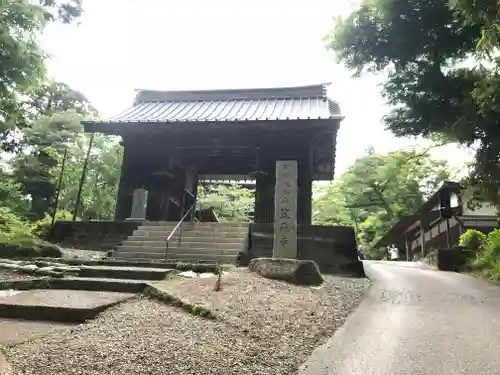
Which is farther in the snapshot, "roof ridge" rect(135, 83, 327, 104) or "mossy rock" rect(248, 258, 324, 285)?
"roof ridge" rect(135, 83, 327, 104)

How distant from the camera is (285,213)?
30.6ft

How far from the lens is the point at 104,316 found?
426cm

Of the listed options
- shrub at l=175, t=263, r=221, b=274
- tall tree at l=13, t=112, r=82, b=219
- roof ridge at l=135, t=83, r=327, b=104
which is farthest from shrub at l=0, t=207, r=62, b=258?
roof ridge at l=135, t=83, r=327, b=104

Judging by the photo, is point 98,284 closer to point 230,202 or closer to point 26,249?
point 26,249

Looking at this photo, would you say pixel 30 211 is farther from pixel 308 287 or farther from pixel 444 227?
pixel 444 227

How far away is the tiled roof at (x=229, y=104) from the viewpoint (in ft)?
50.4

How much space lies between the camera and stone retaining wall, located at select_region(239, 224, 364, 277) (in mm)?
10320

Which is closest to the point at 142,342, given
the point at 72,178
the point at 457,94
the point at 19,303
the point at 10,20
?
the point at 19,303

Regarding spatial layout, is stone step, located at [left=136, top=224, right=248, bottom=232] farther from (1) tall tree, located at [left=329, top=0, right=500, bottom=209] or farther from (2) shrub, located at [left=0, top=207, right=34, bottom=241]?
(1) tall tree, located at [left=329, top=0, right=500, bottom=209]

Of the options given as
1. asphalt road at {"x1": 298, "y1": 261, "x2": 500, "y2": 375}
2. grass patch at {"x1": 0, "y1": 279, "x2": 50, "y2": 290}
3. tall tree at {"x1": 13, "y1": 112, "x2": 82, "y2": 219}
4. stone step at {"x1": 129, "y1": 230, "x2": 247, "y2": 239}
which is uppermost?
tall tree at {"x1": 13, "y1": 112, "x2": 82, "y2": 219}

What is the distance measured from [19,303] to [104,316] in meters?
1.05

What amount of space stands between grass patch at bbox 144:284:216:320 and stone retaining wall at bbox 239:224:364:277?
15.9 ft

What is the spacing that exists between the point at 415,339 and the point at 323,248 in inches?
241

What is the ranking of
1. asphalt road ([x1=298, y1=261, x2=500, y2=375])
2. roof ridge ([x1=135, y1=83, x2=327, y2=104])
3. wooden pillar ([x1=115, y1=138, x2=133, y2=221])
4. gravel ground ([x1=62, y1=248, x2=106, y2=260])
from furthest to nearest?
roof ridge ([x1=135, y1=83, x2=327, y2=104]) < wooden pillar ([x1=115, y1=138, x2=133, y2=221]) < gravel ground ([x1=62, y1=248, x2=106, y2=260]) < asphalt road ([x1=298, y1=261, x2=500, y2=375])
